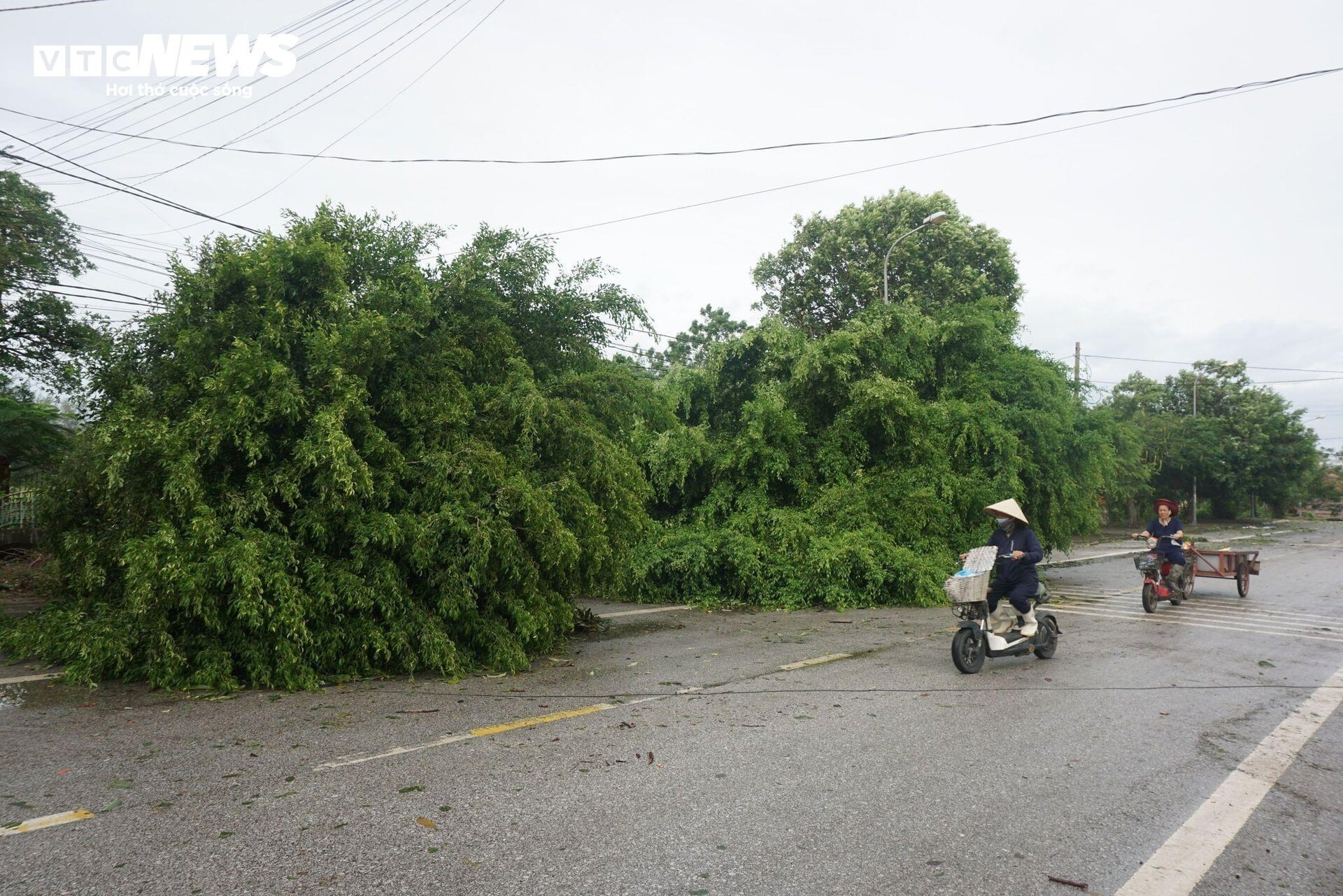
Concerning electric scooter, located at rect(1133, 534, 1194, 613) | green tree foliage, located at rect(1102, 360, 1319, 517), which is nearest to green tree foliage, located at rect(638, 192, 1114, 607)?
electric scooter, located at rect(1133, 534, 1194, 613)

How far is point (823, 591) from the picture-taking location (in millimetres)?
13312

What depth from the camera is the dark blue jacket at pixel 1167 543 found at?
44.9 ft

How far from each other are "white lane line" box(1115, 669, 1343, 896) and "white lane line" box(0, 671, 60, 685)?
8.42 meters

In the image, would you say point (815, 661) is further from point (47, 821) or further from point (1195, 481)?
point (1195, 481)

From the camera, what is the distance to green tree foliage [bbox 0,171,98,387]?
53.4ft

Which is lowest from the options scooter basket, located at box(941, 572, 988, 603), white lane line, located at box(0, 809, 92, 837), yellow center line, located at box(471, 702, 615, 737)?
yellow center line, located at box(471, 702, 615, 737)

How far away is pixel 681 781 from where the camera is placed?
16.3 feet

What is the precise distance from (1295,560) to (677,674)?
23.3 m

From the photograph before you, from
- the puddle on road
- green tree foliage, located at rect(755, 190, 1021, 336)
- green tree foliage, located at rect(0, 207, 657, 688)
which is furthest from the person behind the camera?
green tree foliage, located at rect(755, 190, 1021, 336)

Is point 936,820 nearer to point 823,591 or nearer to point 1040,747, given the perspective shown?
point 1040,747

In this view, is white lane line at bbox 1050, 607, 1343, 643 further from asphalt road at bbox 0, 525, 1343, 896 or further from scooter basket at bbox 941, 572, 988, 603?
scooter basket at bbox 941, 572, 988, 603

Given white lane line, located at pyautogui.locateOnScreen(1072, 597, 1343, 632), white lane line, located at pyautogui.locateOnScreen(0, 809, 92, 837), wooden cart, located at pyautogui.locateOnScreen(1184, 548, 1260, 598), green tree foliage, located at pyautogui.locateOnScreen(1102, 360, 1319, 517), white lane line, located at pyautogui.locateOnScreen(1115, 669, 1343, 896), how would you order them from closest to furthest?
white lane line, located at pyautogui.locateOnScreen(1115, 669, 1343, 896) < white lane line, located at pyautogui.locateOnScreen(0, 809, 92, 837) < white lane line, located at pyautogui.locateOnScreen(1072, 597, 1343, 632) < wooden cart, located at pyautogui.locateOnScreen(1184, 548, 1260, 598) < green tree foliage, located at pyautogui.locateOnScreen(1102, 360, 1319, 517)

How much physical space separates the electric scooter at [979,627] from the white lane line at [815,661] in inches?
49.6

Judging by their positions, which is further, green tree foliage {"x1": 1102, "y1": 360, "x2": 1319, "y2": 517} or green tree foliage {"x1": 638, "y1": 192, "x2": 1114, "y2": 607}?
green tree foliage {"x1": 1102, "y1": 360, "x2": 1319, "y2": 517}
